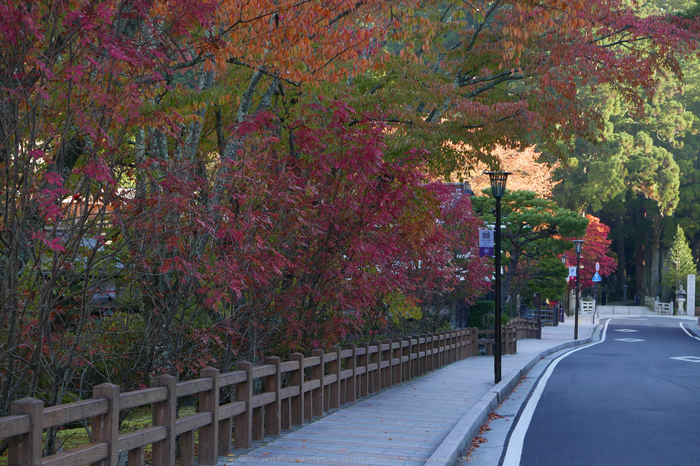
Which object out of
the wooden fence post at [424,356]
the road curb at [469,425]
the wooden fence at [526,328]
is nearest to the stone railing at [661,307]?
the wooden fence at [526,328]

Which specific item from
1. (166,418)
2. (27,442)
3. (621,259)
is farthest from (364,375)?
(621,259)

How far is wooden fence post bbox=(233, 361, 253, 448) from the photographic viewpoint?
7.88 m

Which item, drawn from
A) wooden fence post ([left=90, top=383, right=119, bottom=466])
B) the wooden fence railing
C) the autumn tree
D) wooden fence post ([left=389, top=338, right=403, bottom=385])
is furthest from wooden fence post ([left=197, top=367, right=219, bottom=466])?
the wooden fence railing

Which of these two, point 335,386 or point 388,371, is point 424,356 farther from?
point 335,386

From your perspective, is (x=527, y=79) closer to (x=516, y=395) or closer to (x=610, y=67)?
(x=610, y=67)

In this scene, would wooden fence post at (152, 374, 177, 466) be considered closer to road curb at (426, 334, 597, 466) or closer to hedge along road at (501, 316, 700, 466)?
road curb at (426, 334, 597, 466)

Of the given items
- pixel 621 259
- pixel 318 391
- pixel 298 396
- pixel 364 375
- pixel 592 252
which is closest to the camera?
pixel 298 396

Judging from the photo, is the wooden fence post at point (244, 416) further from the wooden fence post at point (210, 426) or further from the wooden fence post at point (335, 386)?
the wooden fence post at point (335, 386)

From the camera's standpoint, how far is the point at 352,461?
7.30m

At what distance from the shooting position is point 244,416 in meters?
7.90

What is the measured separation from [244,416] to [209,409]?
0.83 metres

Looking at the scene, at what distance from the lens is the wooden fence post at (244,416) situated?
7.88 m

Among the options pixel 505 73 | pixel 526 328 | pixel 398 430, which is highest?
pixel 505 73

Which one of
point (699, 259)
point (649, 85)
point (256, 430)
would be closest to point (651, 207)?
point (699, 259)
